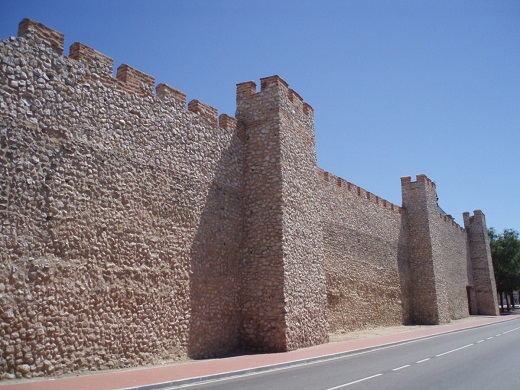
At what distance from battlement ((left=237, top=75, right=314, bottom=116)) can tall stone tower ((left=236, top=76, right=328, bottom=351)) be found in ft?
0.10

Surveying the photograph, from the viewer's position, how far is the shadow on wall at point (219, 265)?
11556 mm

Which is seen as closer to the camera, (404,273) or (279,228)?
(279,228)

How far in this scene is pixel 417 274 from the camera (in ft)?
86.8

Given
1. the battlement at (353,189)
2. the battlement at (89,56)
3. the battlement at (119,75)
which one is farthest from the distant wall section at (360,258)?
the battlement at (89,56)

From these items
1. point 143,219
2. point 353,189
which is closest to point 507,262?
point 353,189

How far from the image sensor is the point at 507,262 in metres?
45.8

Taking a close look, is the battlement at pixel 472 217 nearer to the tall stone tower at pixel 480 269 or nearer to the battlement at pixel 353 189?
the tall stone tower at pixel 480 269

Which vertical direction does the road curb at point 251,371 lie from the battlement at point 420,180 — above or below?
below

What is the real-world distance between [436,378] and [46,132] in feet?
27.9

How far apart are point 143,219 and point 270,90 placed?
628cm

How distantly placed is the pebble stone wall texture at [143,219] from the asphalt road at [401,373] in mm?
2521

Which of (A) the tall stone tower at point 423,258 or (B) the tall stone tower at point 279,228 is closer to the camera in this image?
Result: (B) the tall stone tower at point 279,228

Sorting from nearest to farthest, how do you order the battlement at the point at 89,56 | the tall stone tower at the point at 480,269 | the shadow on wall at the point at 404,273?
the battlement at the point at 89,56 → the shadow on wall at the point at 404,273 → the tall stone tower at the point at 480,269

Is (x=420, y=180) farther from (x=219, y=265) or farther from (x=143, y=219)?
(x=143, y=219)
